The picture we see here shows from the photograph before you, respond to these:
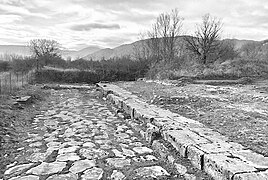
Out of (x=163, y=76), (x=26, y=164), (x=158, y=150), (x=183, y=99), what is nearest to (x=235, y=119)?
(x=158, y=150)

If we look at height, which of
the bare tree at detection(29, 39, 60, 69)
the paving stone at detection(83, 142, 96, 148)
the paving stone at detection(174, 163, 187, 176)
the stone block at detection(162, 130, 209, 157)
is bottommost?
the paving stone at detection(83, 142, 96, 148)

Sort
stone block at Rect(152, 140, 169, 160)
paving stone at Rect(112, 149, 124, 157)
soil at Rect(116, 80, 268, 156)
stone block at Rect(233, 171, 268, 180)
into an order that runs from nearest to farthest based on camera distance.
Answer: stone block at Rect(233, 171, 268, 180) → soil at Rect(116, 80, 268, 156) → stone block at Rect(152, 140, 169, 160) → paving stone at Rect(112, 149, 124, 157)

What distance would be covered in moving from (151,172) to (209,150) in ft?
2.47

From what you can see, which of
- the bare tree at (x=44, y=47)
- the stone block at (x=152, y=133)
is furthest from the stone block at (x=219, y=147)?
the bare tree at (x=44, y=47)

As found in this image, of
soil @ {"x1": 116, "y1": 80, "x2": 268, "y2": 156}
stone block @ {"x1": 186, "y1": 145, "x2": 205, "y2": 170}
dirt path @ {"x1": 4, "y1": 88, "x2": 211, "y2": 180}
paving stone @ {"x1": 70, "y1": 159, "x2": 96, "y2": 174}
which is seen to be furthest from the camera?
soil @ {"x1": 116, "y1": 80, "x2": 268, "y2": 156}

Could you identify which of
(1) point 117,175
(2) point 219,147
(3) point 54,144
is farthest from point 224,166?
(3) point 54,144

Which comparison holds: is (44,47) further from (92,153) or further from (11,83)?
(92,153)

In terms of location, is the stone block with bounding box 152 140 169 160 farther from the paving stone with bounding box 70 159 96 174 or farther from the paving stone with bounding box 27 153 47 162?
the paving stone with bounding box 27 153 47 162

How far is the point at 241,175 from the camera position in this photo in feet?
7.29

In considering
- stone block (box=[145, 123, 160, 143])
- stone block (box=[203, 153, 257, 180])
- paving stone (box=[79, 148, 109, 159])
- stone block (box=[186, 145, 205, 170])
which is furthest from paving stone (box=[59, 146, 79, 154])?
stone block (box=[203, 153, 257, 180])

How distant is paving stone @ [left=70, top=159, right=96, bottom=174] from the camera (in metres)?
3.09

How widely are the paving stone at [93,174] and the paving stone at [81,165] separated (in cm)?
10

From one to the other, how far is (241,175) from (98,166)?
1763 millimetres

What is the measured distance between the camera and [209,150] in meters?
2.91
